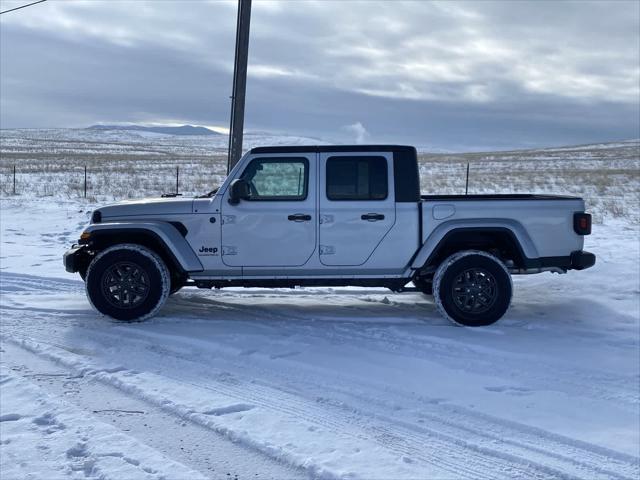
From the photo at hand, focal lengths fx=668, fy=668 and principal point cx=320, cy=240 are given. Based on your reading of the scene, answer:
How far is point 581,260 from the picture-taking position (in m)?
7.20

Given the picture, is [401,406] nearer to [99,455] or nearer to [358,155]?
[99,455]

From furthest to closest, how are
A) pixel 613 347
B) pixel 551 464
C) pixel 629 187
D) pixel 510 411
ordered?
pixel 629 187 → pixel 613 347 → pixel 510 411 → pixel 551 464

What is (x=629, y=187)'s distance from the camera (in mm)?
28375

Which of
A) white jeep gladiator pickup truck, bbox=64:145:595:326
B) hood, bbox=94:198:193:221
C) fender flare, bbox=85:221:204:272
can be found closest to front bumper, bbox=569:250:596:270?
white jeep gladiator pickup truck, bbox=64:145:595:326

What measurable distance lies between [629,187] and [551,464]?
27315 millimetres

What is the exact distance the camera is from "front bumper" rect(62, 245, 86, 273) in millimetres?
7574

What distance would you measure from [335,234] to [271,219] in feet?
2.37

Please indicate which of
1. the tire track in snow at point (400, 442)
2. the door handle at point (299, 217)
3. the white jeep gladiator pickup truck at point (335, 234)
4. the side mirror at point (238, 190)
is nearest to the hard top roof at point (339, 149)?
the white jeep gladiator pickup truck at point (335, 234)

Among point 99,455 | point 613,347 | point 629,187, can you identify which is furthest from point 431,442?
point 629,187

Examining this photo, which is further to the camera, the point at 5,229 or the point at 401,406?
the point at 5,229

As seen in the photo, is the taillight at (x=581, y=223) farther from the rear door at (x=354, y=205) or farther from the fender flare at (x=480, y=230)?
the rear door at (x=354, y=205)

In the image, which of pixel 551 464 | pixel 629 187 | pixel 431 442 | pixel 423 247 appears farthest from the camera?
pixel 629 187

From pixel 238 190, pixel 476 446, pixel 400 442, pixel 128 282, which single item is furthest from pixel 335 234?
pixel 476 446

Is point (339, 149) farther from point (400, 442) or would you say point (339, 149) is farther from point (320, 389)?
point (400, 442)
